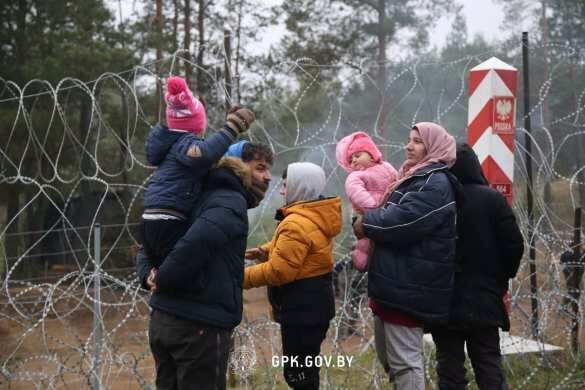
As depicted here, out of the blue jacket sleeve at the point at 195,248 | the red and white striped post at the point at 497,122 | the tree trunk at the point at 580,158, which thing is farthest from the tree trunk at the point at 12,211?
the blue jacket sleeve at the point at 195,248

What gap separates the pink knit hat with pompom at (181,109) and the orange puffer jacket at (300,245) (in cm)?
63

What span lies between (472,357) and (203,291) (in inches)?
54.3

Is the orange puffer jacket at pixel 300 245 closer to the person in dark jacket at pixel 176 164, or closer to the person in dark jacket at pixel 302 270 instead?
the person in dark jacket at pixel 302 270

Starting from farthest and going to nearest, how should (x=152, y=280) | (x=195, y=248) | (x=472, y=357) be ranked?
(x=472, y=357)
(x=152, y=280)
(x=195, y=248)

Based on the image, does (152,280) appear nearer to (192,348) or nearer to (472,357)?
(192,348)

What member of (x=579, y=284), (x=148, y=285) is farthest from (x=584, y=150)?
(x=148, y=285)

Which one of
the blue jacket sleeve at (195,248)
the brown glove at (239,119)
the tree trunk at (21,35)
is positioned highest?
the tree trunk at (21,35)

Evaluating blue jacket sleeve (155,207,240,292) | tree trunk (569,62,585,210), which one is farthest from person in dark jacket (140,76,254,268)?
tree trunk (569,62,585,210)

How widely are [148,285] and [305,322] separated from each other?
2.44ft

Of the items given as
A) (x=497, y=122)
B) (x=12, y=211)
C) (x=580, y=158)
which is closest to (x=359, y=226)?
(x=497, y=122)

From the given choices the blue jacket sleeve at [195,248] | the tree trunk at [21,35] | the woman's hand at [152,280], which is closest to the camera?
the blue jacket sleeve at [195,248]

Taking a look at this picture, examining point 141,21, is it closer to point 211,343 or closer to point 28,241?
point 28,241

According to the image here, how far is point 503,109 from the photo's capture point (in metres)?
3.99

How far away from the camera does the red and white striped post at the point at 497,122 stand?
13.0 ft
